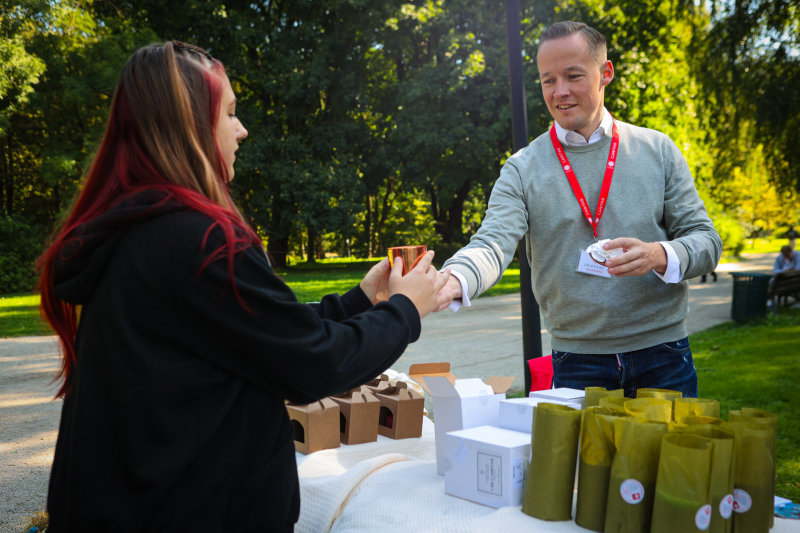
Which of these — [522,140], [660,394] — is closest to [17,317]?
[522,140]

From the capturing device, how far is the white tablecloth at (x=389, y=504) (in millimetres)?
1817

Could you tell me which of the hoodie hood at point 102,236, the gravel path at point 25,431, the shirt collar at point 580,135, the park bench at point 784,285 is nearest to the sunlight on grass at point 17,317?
the gravel path at point 25,431

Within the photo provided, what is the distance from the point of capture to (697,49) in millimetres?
10875

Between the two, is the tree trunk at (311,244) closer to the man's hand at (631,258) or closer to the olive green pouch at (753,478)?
the man's hand at (631,258)

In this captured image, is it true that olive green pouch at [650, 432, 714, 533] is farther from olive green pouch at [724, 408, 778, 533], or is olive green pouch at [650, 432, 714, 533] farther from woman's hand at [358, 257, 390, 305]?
woman's hand at [358, 257, 390, 305]

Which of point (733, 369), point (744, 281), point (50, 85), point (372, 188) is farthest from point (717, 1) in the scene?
point (50, 85)

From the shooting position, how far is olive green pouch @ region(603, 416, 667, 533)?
1.62 metres

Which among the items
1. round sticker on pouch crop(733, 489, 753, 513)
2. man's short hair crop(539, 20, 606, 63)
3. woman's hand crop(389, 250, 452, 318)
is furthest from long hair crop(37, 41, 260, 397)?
man's short hair crop(539, 20, 606, 63)

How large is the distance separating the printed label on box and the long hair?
998 millimetres

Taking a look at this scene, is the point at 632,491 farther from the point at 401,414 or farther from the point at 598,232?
the point at 401,414

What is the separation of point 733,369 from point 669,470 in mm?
7426

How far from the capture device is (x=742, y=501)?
163 centimetres

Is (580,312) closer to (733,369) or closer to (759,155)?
(733,369)

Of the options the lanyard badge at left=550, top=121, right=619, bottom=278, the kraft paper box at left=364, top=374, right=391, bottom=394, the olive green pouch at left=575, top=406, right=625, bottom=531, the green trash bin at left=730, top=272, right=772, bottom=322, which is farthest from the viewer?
the green trash bin at left=730, top=272, right=772, bottom=322
